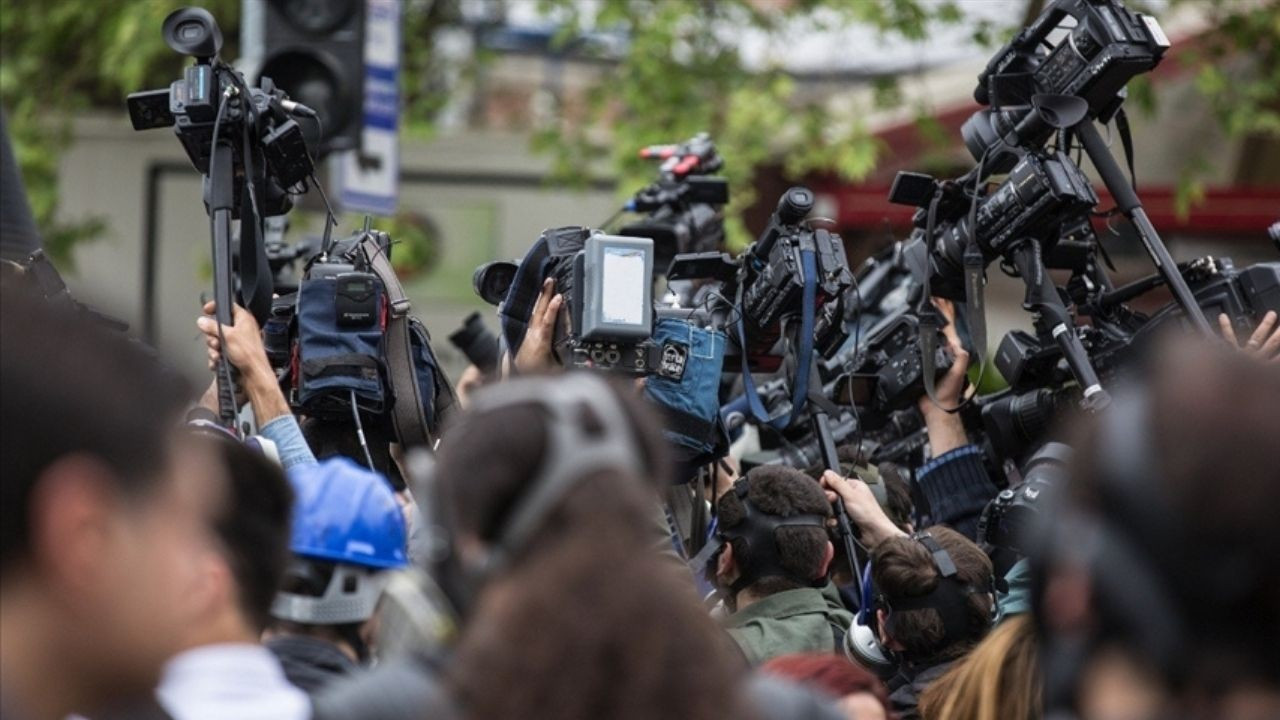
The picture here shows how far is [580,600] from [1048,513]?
20.0 inches

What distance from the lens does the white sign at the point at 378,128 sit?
930cm

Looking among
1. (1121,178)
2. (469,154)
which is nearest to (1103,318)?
(1121,178)

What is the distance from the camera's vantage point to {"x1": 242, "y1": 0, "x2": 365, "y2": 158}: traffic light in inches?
344

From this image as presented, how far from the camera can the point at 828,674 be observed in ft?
9.91

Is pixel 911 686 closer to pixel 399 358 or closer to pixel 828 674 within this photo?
pixel 828 674

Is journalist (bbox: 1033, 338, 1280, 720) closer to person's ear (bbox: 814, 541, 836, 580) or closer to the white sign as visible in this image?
person's ear (bbox: 814, 541, 836, 580)

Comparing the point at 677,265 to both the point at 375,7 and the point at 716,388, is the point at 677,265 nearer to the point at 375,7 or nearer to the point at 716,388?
the point at 716,388

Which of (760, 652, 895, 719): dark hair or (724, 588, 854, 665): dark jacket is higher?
(760, 652, 895, 719): dark hair

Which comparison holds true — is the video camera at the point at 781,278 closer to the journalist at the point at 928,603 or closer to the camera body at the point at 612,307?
the camera body at the point at 612,307

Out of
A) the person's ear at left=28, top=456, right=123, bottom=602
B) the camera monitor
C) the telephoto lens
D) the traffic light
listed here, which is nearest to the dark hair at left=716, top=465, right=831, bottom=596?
the camera monitor

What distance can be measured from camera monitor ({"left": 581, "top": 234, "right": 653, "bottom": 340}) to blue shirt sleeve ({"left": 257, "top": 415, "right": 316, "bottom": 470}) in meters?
0.77

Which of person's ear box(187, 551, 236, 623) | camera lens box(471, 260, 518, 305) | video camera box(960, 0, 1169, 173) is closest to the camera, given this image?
person's ear box(187, 551, 236, 623)

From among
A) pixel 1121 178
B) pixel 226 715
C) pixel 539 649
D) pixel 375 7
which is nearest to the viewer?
pixel 539 649

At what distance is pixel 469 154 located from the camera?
15797mm
